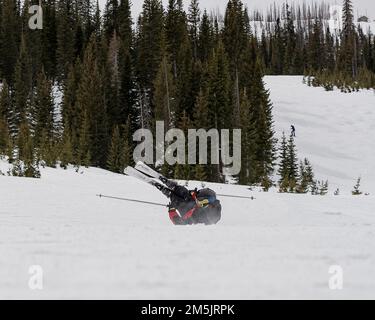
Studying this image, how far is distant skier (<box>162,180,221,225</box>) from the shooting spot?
7656 mm

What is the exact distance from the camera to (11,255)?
13.9ft

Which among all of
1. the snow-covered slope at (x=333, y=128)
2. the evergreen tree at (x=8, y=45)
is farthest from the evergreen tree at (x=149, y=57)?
the evergreen tree at (x=8, y=45)

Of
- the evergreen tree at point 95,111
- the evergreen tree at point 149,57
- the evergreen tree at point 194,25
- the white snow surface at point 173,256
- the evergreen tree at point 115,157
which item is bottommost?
the white snow surface at point 173,256

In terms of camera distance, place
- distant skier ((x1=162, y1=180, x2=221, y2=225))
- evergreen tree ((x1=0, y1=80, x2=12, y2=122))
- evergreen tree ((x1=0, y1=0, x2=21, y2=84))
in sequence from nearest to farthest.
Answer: distant skier ((x1=162, y1=180, x2=221, y2=225)) → evergreen tree ((x1=0, y1=80, x2=12, y2=122)) → evergreen tree ((x1=0, y1=0, x2=21, y2=84))

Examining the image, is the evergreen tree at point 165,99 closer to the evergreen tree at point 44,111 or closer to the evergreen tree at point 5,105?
the evergreen tree at point 44,111

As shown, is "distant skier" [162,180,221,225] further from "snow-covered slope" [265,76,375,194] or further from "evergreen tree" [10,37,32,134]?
"evergreen tree" [10,37,32,134]

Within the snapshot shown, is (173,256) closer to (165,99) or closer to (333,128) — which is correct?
(165,99)

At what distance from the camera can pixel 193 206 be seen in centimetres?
764

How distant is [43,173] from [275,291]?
50.7ft

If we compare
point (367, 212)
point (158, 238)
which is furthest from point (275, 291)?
point (367, 212)

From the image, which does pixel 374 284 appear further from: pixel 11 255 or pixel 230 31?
pixel 230 31

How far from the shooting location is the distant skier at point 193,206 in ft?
25.1

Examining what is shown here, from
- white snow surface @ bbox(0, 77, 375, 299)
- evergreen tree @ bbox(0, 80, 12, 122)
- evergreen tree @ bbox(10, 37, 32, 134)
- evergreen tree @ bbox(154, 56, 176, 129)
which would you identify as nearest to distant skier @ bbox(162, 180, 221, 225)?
white snow surface @ bbox(0, 77, 375, 299)
